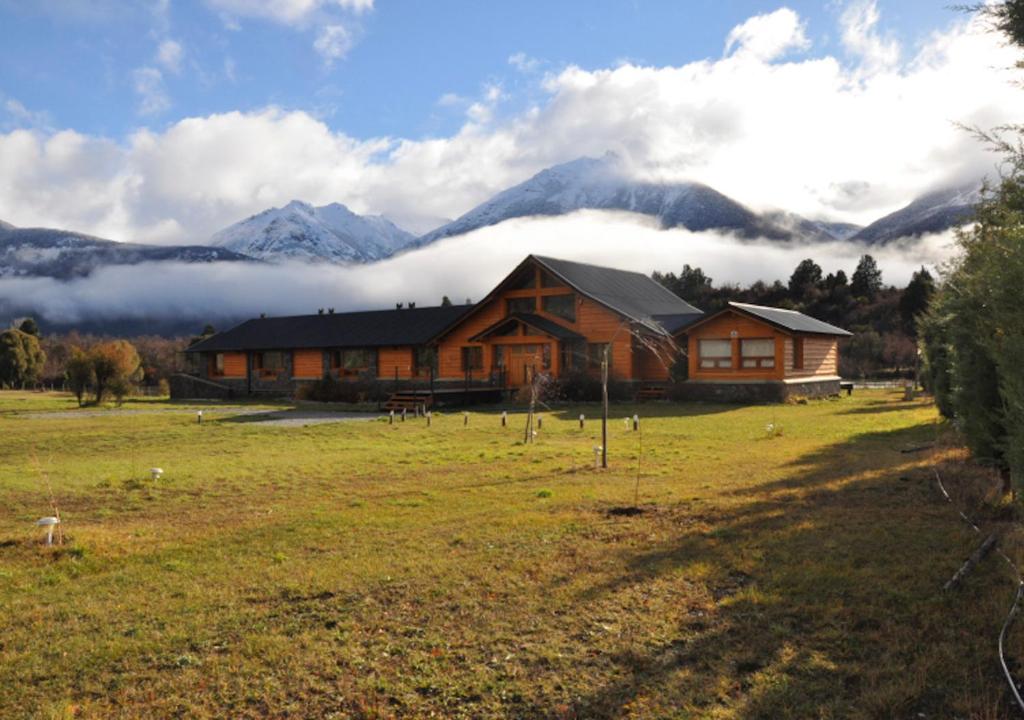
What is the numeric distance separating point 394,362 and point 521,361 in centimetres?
925

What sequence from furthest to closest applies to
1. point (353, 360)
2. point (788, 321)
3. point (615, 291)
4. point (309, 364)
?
point (309, 364), point (353, 360), point (615, 291), point (788, 321)

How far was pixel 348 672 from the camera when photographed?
498 cm

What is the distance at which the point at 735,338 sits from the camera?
3303 centimetres

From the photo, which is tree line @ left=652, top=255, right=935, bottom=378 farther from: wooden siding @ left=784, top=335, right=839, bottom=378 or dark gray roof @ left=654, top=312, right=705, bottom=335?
dark gray roof @ left=654, top=312, right=705, bottom=335

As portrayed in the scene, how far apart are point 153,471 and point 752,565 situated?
374 inches

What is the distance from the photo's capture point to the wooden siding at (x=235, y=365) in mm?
49469

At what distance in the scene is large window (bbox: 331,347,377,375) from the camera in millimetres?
44125

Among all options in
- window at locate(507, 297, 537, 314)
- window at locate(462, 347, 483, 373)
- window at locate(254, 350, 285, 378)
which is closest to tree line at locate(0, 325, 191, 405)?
window at locate(254, 350, 285, 378)

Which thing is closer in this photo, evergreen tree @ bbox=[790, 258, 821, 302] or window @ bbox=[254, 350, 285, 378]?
window @ bbox=[254, 350, 285, 378]

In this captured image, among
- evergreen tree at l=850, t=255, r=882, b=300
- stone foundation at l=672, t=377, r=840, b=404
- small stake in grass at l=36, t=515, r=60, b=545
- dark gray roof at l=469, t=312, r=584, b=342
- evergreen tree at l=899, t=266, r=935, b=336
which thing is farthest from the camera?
evergreen tree at l=850, t=255, r=882, b=300

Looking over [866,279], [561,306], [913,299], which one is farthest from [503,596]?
[866,279]

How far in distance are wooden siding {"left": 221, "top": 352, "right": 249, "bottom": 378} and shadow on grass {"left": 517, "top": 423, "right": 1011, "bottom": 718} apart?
4469 centimetres

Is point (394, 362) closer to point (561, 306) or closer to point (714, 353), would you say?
point (561, 306)

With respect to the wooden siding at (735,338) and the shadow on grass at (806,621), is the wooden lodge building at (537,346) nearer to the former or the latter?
the wooden siding at (735,338)
